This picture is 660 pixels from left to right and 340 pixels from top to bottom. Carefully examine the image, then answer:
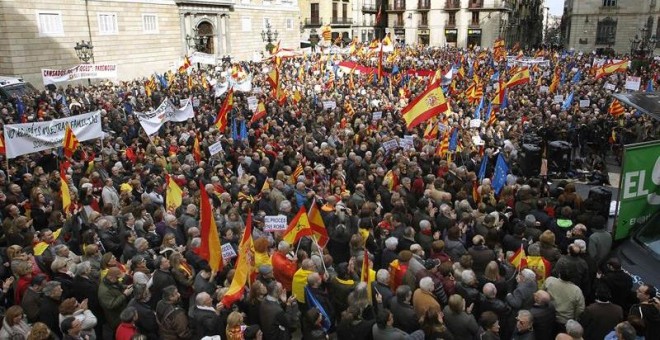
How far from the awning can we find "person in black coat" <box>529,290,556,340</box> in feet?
19.5

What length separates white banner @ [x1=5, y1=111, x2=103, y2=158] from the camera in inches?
408

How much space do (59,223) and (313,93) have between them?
14.3 m

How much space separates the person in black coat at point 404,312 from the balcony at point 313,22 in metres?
63.6

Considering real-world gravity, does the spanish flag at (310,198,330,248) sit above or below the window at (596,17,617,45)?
below

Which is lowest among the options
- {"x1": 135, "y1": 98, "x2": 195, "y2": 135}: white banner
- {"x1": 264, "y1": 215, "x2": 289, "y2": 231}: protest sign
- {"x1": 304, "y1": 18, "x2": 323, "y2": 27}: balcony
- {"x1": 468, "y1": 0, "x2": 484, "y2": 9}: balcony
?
{"x1": 264, "y1": 215, "x2": 289, "y2": 231}: protest sign

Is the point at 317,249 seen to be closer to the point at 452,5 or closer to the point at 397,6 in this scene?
the point at 452,5

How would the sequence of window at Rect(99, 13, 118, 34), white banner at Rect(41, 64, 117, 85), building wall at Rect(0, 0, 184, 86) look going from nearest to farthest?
white banner at Rect(41, 64, 117, 85), building wall at Rect(0, 0, 184, 86), window at Rect(99, 13, 118, 34)

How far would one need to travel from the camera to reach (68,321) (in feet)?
16.3

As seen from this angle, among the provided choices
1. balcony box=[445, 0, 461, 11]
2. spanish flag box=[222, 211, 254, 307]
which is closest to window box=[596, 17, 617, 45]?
Answer: balcony box=[445, 0, 461, 11]

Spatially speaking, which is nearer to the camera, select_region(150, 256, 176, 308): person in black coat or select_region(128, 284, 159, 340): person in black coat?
select_region(128, 284, 159, 340): person in black coat

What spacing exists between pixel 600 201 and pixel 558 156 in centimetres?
542

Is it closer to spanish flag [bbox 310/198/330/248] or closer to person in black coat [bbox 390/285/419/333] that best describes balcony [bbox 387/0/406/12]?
spanish flag [bbox 310/198/330/248]

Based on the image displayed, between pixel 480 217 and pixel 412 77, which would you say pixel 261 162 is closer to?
pixel 480 217

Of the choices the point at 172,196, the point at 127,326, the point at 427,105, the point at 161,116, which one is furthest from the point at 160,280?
the point at 427,105
